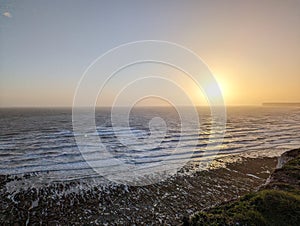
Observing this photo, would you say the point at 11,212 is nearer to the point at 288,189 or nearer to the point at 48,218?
the point at 48,218

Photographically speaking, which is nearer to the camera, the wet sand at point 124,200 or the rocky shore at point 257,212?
the rocky shore at point 257,212

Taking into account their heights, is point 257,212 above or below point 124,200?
above

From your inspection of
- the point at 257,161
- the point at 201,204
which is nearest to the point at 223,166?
the point at 257,161

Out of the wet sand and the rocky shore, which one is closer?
the rocky shore

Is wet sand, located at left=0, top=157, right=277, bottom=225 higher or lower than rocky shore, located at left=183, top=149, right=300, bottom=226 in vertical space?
lower

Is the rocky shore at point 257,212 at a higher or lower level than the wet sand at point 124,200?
higher

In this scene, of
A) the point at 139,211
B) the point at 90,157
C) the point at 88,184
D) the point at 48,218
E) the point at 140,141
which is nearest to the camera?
the point at 48,218

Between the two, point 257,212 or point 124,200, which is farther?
point 124,200

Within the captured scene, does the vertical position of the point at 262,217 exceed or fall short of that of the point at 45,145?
it exceeds it
